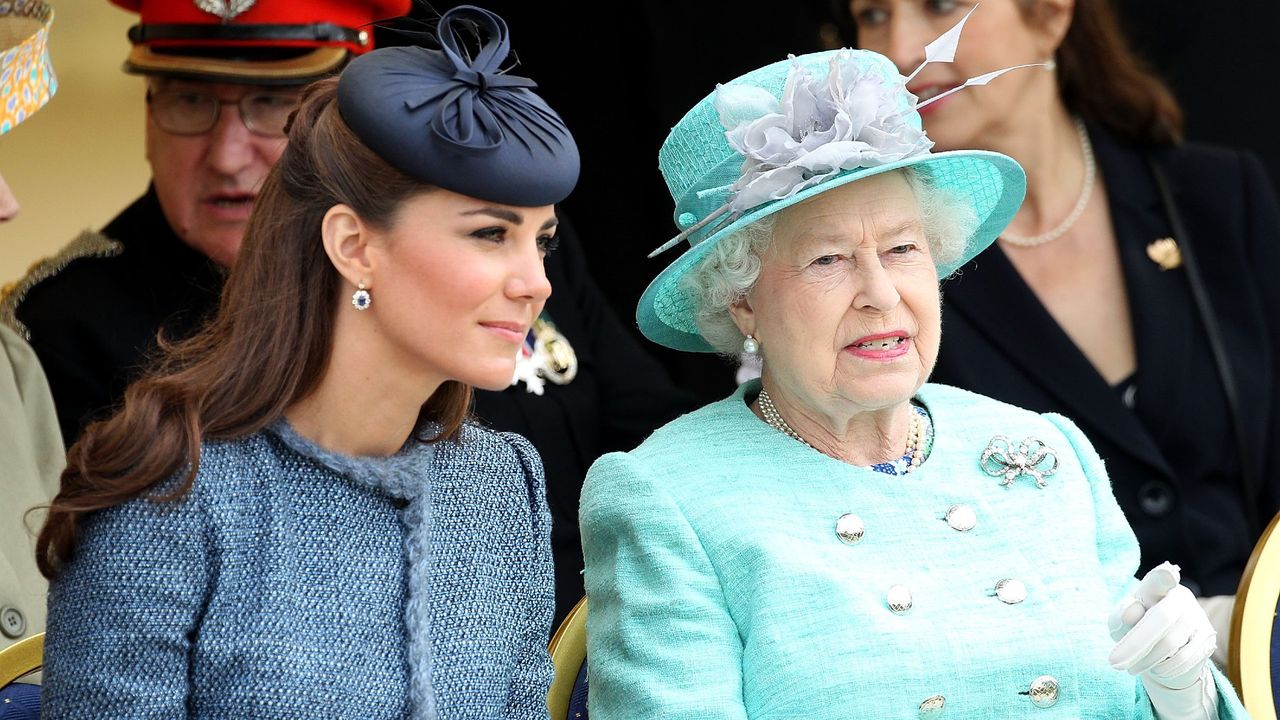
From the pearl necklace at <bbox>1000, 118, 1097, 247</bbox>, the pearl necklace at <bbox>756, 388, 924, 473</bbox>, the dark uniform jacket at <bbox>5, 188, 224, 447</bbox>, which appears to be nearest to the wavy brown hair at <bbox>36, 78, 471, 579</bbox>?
the pearl necklace at <bbox>756, 388, 924, 473</bbox>

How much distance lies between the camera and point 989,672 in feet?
7.34

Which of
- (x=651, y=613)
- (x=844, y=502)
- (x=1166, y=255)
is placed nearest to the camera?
(x=651, y=613)

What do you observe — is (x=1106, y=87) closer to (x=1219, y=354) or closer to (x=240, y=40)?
(x=1219, y=354)

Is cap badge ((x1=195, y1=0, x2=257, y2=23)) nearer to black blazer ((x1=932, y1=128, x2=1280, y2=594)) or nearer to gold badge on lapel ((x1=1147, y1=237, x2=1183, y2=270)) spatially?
black blazer ((x1=932, y1=128, x2=1280, y2=594))

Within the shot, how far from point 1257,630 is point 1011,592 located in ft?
1.33

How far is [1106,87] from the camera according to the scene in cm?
375

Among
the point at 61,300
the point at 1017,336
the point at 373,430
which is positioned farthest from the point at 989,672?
the point at 61,300

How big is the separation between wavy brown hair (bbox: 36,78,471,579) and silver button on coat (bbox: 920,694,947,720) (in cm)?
88

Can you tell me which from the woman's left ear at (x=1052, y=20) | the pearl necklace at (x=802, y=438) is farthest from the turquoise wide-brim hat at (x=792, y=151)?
the woman's left ear at (x=1052, y=20)

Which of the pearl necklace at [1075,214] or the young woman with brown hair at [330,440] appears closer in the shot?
the young woman with brown hair at [330,440]

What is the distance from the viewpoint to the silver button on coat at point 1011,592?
7.50 ft

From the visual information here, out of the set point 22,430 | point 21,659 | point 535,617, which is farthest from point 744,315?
point 22,430

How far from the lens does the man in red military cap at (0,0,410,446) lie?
3.01m

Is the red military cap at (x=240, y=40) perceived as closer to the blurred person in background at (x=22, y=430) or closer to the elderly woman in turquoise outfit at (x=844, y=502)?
the blurred person in background at (x=22, y=430)
